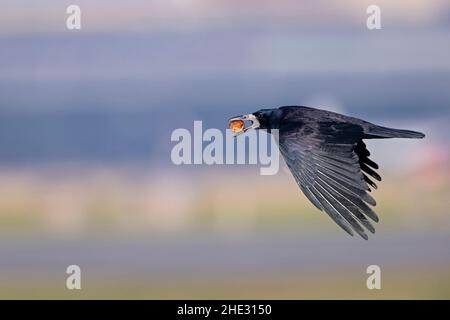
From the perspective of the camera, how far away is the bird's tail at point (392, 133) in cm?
386

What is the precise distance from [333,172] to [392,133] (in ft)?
2.06

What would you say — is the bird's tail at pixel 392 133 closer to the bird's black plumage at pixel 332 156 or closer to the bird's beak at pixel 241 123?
the bird's black plumage at pixel 332 156

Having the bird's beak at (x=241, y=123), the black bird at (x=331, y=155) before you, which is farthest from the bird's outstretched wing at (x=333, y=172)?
the bird's beak at (x=241, y=123)

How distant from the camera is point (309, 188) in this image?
334 centimetres

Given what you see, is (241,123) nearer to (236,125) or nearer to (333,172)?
(236,125)

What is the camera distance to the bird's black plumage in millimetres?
3244

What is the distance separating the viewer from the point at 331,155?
352 centimetres

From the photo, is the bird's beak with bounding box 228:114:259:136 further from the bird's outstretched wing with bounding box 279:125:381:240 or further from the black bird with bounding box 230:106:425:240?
the bird's outstretched wing with bounding box 279:125:381:240

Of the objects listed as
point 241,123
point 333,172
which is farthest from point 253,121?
point 333,172

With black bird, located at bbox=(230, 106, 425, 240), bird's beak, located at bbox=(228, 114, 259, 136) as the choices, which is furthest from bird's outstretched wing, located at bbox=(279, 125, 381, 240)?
bird's beak, located at bbox=(228, 114, 259, 136)

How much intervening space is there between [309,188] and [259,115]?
88 cm

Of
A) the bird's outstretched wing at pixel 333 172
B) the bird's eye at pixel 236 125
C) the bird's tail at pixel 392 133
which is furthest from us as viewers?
the bird's eye at pixel 236 125

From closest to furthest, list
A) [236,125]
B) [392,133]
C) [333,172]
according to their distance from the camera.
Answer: [333,172], [392,133], [236,125]

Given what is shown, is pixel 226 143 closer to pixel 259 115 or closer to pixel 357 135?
pixel 259 115
